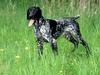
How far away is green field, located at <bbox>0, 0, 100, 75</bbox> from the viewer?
5.07m

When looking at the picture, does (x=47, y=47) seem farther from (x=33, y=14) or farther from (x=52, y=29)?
(x=33, y=14)

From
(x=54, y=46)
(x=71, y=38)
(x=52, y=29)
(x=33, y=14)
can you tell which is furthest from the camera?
(x=71, y=38)

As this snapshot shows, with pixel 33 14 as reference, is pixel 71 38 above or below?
below

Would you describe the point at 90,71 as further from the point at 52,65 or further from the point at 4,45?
the point at 4,45

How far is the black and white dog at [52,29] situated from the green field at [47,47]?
0.39ft

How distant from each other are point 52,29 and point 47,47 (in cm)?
31

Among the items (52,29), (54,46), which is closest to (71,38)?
(52,29)

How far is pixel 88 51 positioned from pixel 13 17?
130 inches

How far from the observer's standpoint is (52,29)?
6.61 meters

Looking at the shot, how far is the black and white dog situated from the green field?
120 millimetres

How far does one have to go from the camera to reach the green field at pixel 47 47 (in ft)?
16.6

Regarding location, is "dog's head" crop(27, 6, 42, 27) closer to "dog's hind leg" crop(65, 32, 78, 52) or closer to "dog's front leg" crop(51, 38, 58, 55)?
"dog's front leg" crop(51, 38, 58, 55)

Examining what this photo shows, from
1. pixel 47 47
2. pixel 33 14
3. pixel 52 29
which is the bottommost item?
pixel 47 47

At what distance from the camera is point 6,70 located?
17.8ft
